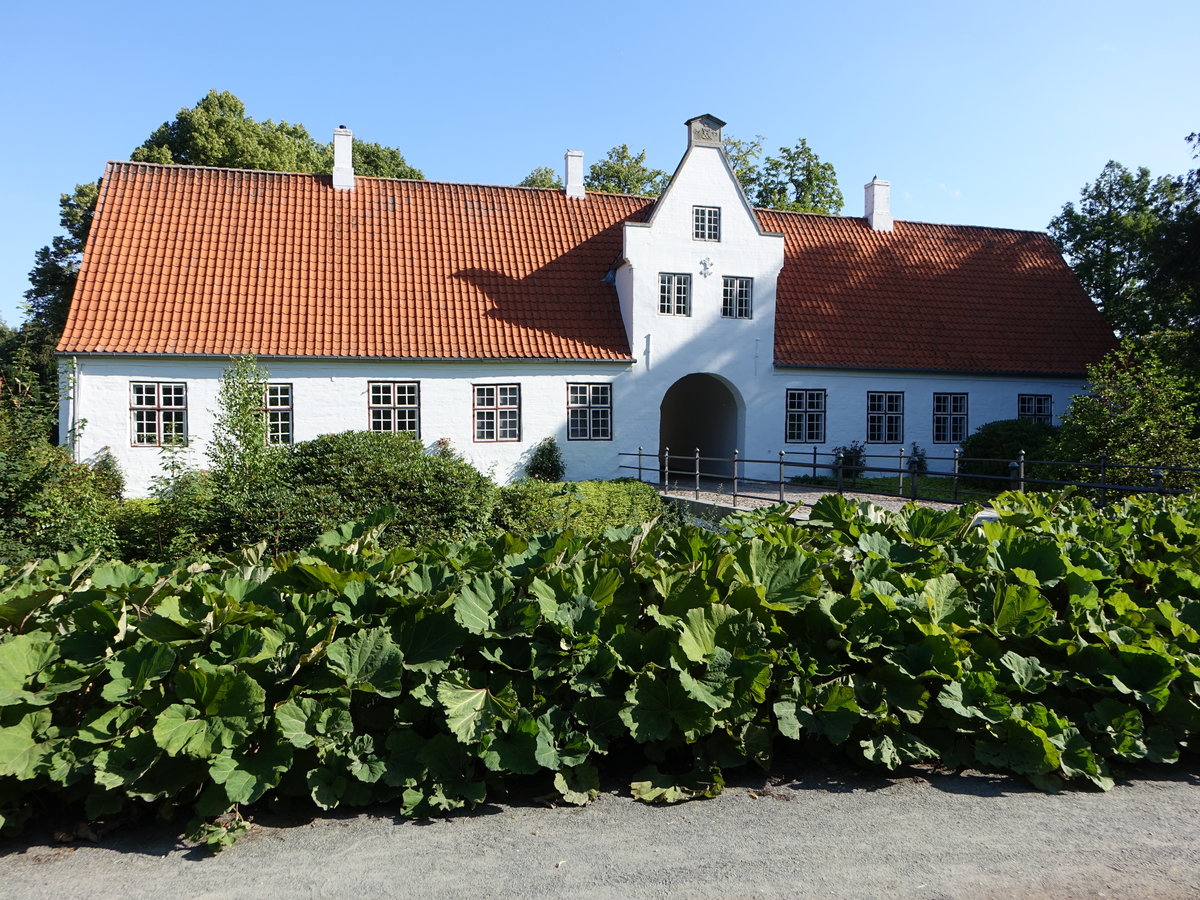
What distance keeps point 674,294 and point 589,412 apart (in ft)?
13.4

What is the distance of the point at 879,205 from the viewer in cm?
3023

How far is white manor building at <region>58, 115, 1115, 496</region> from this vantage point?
21609mm

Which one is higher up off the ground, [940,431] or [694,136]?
[694,136]

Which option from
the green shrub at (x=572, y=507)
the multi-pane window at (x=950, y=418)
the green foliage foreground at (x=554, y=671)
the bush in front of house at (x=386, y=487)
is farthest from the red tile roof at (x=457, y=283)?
the green foliage foreground at (x=554, y=671)

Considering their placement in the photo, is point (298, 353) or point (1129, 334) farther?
point (1129, 334)

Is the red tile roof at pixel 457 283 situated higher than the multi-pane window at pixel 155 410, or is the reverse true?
the red tile roof at pixel 457 283

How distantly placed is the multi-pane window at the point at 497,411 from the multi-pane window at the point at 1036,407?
51.2 feet

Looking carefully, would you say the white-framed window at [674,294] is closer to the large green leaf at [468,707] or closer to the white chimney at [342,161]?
the white chimney at [342,161]

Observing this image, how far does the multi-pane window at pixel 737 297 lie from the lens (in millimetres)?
25156

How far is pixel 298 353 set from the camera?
71.2 feet

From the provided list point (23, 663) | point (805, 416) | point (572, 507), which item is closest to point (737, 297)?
point (805, 416)

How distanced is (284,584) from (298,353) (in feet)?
59.4

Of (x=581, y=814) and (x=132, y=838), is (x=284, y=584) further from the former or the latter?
(x=581, y=814)

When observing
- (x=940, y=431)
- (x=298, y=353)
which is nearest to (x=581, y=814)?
(x=298, y=353)
